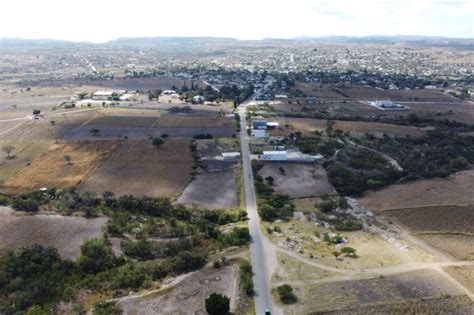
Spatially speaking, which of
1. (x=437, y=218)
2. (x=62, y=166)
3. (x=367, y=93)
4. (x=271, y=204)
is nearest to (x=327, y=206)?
(x=271, y=204)

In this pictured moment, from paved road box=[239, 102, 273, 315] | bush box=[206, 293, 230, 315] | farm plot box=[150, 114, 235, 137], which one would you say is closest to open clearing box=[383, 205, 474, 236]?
paved road box=[239, 102, 273, 315]

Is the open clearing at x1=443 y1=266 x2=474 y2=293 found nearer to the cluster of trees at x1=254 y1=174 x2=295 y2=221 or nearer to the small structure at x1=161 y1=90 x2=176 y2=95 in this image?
the cluster of trees at x1=254 y1=174 x2=295 y2=221

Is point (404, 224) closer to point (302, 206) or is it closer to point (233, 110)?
point (302, 206)

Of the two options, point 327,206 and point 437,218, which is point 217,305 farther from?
point 437,218

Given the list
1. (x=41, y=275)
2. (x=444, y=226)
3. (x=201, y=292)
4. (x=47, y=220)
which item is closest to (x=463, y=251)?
(x=444, y=226)

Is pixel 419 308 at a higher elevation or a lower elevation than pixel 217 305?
lower

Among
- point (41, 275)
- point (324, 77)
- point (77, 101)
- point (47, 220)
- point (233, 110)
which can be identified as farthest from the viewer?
Answer: point (324, 77)

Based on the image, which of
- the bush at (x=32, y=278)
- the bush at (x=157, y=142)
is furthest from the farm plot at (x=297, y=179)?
the bush at (x=32, y=278)
